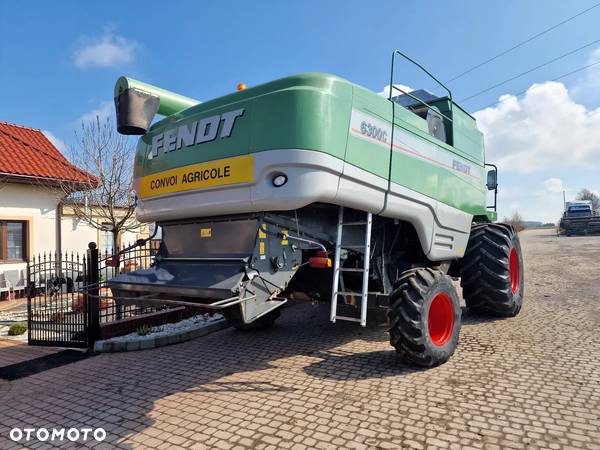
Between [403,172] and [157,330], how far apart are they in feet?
15.7

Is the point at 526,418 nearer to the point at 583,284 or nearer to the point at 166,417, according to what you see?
the point at 166,417

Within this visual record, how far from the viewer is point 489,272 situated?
6273 mm

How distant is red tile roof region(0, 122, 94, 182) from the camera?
1246 centimetres

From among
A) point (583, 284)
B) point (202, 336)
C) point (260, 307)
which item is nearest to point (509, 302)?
point (260, 307)

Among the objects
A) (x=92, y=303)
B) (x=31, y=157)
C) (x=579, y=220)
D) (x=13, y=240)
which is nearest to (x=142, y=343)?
(x=92, y=303)

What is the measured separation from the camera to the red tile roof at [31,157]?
1246 centimetres

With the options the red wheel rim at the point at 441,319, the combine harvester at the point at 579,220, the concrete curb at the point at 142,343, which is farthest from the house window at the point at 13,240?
the combine harvester at the point at 579,220

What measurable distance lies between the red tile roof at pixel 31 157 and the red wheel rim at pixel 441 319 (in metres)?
11.5

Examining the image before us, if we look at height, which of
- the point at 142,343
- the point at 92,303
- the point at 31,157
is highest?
the point at 31,157

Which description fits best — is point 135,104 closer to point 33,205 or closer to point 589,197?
point 33,205

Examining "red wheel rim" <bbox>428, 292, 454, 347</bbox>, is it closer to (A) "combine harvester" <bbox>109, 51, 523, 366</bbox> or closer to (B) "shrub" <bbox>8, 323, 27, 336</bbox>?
(A) "combine harvester" <bbox>109, 51, 523, 366</bbox>

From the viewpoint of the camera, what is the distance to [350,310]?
7.07 meters

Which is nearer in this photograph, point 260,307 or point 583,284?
point 260,307

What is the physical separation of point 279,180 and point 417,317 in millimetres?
2035
